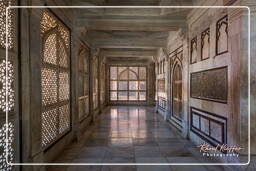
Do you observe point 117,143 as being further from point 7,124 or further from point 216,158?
point 7,124

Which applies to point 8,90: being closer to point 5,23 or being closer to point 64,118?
point 5,23

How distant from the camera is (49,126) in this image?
11.6 ft

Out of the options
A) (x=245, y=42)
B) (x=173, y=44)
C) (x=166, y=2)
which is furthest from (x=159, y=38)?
(x=245, y=42)

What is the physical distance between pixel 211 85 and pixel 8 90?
327 cm

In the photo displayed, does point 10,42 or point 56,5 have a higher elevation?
point 56,5

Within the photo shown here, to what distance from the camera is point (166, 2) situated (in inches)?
168

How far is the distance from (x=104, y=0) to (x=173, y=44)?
3123 mm

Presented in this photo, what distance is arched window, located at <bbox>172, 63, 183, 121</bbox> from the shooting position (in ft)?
19.6

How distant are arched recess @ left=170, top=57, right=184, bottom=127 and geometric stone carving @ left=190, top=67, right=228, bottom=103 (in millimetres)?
1201

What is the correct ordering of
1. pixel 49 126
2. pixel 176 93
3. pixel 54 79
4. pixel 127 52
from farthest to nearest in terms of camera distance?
1. pixel 127 52
2. pixel 176 93
3. pixel 54 79
4. pixel 49 126

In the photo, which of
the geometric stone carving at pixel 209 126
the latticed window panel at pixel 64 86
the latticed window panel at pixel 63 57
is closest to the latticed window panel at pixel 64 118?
the latticed window panel at pixel 64 86

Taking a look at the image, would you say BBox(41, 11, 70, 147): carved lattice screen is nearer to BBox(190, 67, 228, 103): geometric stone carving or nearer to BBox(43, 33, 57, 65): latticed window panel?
BBox(43, 33, 57, 65): latticed window panel

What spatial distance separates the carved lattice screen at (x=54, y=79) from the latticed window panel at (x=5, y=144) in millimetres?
845

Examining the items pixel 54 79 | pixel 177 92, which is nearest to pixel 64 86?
pixel 54 79
